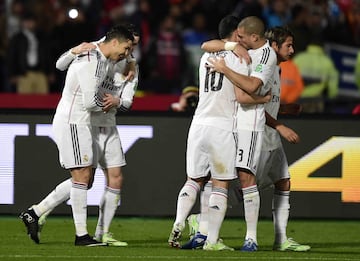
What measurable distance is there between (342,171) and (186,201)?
4.02 m

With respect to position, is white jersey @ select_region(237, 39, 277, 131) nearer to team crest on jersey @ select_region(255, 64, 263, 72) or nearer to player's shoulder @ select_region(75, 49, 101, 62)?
team crest on jersey @ select_region(255, 64, 263, 72)

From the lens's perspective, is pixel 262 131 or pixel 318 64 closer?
pixel 262 131

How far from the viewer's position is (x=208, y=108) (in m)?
13.4

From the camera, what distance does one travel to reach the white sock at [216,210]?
13375 millimetres

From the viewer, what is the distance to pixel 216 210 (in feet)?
43.9

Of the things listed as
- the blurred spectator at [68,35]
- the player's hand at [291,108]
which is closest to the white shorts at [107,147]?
the player's hand at [291,108]

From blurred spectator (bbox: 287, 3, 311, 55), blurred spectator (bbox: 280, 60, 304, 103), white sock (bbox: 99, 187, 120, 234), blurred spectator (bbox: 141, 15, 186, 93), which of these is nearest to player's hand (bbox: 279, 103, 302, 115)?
white sock (bbox: 99, 187, 120, 234)

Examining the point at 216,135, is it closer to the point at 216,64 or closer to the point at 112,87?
the point at 216,64

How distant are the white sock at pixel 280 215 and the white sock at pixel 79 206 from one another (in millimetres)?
1869

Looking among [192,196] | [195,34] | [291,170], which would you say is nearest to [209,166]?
[192,196]

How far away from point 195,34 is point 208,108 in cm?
1069

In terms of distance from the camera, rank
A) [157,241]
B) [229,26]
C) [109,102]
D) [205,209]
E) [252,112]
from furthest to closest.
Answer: [157,241] < [205,209] < [109,102] < [229,26] < [252,112]

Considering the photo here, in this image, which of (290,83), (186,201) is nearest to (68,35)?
(290,83)

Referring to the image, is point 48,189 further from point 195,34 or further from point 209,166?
point 195,34
